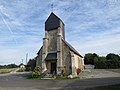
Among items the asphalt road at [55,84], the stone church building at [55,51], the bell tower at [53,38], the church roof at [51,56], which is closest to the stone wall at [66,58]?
the stone church building at [55,51]

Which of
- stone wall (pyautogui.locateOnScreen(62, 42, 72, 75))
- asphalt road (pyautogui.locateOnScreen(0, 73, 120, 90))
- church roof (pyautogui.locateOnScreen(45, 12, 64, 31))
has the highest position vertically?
church roof (pyautogui.locateOnScreen(45, 12, 64, 31))

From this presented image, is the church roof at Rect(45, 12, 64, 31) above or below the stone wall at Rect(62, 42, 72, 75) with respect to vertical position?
above

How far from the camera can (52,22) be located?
33.3 meters

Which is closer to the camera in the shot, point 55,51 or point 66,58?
point 66,58

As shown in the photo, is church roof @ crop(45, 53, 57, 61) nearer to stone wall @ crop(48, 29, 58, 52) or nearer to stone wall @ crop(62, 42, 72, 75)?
Result: stone wall @ crop(48, 29, 58, 52)

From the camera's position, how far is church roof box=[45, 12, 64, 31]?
3258cm

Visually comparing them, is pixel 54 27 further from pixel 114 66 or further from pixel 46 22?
pixel 114 66

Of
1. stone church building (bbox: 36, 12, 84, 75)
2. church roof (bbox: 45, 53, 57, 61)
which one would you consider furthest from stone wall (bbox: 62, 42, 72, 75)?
church roof (bbox: 45, 53, 57, 61)

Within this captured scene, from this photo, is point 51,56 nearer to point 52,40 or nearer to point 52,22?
point 52,40

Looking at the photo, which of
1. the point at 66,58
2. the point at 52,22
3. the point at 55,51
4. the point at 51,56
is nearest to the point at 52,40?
the point at 55,51

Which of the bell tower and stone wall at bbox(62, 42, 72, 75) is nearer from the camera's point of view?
stone wall at bbox(62, 42, 72, 75)

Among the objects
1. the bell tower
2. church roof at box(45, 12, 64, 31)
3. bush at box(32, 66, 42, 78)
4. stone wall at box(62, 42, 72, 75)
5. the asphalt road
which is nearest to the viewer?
the asphalt road

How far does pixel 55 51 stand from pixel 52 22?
580 centimetres

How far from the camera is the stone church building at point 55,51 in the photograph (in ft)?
98.9
